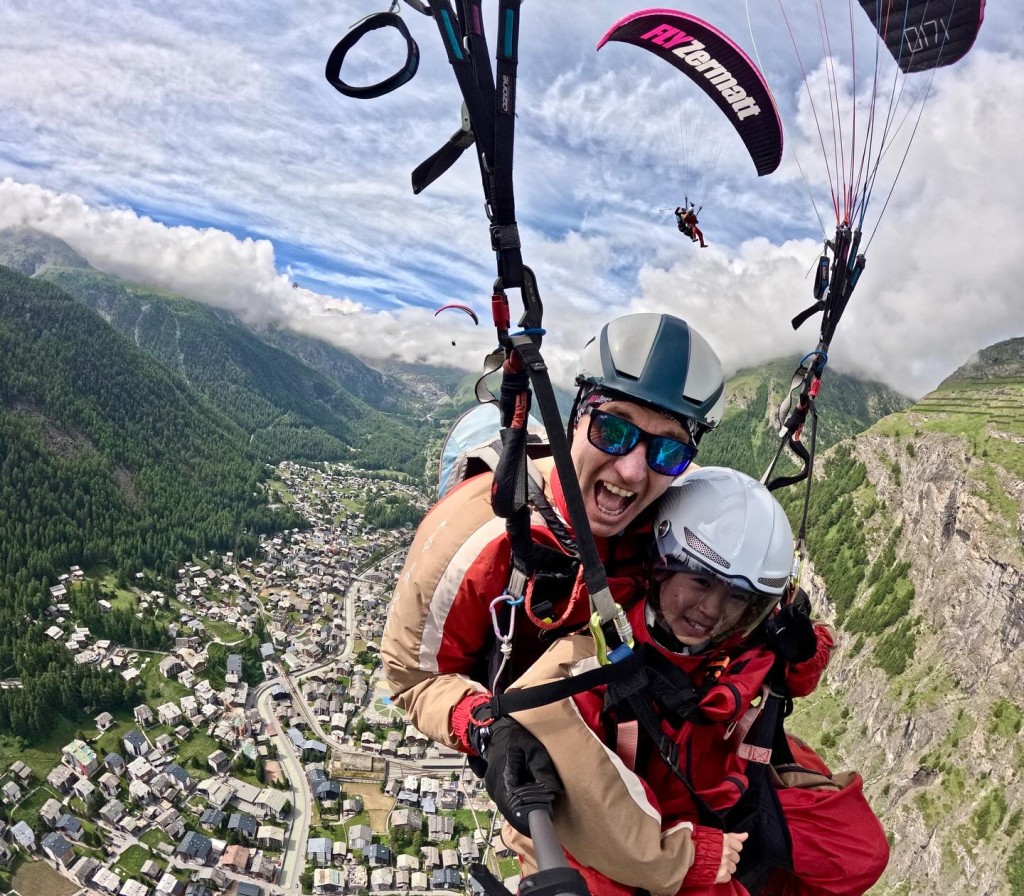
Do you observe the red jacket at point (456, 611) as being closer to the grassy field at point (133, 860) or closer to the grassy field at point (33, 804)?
the grassy field at point (133, 860)

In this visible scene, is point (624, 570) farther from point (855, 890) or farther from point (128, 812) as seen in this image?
point (128, 812)

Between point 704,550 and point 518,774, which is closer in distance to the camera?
point 518,774

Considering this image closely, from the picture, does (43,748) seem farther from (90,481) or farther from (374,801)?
(90,481)

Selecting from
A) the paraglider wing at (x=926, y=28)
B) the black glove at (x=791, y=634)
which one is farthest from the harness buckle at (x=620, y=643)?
the paraglider wing at (x=926, y=28)

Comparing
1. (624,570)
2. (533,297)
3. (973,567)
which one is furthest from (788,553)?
(973,567)

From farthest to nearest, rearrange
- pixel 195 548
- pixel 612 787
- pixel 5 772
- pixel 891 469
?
1. pixel 195 548
2. pixel 891 469
3. pixel 5 772
4. pixel 612 787

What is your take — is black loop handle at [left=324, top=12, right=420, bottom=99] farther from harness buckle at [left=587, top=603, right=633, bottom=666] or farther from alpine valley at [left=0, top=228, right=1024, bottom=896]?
alpine valley at [left=0, top=228, right=1024, bottom=896]

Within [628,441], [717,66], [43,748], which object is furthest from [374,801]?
[717,66]
